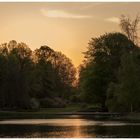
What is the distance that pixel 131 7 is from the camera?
97.2 m

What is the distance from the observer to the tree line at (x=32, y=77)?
339 ft

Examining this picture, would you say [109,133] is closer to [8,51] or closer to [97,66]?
[97,66]

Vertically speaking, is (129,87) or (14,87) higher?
(14,87)

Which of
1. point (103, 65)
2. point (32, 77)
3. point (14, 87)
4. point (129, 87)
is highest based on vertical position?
point (103, 65)

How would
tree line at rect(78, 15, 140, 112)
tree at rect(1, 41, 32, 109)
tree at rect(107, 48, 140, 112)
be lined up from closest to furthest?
tree at rect(107, 48, 140, 112), tree line at rect(78, 15, 140, 112), tree at rect(1, 41, 32, 109)

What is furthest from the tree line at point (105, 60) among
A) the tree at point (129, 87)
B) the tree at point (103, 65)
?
the tree at point (129, 87)

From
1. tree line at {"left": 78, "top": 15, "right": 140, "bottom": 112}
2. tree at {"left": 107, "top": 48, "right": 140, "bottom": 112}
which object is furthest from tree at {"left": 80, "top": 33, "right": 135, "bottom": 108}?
tree at {"left": 107, "top": 48, "right": 140, "bottom": 112}

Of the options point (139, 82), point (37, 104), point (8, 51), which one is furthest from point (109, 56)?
point (8, 51)

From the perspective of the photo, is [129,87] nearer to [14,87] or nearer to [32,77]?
[14,87]

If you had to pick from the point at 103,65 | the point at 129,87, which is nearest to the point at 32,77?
the point at 103,65

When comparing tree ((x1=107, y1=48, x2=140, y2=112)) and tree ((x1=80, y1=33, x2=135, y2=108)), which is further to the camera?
tree ((x1=80, y1=33, x2=135, y2=108))

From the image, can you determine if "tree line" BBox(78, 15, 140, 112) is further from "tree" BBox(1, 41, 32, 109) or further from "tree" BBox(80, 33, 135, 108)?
"tree" BBox(1, 41, 32, 109)

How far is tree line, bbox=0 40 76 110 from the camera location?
10344 cm

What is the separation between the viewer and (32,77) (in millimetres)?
117375
